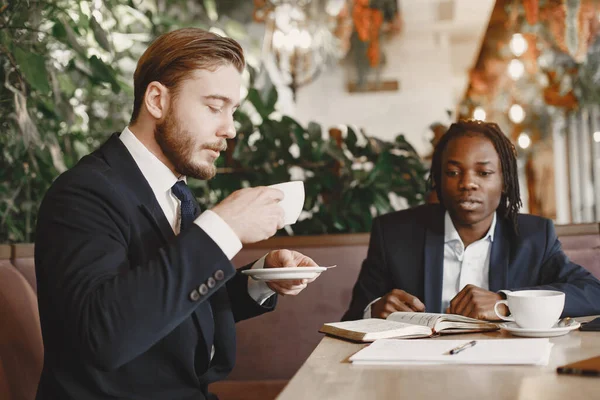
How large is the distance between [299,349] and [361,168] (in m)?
0.88

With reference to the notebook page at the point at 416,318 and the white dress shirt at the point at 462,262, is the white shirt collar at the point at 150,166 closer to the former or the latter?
the notebook page at the point at 416,318

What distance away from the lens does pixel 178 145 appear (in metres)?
1.47

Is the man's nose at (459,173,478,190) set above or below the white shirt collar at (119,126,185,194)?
below

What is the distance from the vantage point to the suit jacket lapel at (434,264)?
2.12 meters

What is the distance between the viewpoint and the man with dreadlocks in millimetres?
2117

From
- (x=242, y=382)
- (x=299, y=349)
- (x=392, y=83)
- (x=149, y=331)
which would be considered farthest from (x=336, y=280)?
(x=392, y=83)

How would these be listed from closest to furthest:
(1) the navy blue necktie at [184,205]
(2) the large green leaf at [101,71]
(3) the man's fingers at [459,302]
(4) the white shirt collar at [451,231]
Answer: (1) the navy blue necktie at [184,205], (3) the man's fingers at [459,302], (4) the white shirt collar at [451,231], (2) the large green leaf at [101,71]

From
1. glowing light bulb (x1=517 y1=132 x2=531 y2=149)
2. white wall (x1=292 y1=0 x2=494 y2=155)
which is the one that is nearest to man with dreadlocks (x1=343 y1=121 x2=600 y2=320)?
glowing light bulb (x1=517 y1=132 x2=531 y2=149)

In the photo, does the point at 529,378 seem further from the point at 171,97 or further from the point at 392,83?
the point at 392,83

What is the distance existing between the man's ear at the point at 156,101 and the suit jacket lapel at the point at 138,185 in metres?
0.10

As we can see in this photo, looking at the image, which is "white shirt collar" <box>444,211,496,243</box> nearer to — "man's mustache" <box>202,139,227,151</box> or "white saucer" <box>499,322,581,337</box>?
"white saucer" <box>499,322,581,337</box>

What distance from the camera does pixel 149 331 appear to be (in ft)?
3.79

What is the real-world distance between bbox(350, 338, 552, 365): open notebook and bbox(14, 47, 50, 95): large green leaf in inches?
55.6

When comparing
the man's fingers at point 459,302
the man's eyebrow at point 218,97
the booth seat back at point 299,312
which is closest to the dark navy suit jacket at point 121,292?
the man's eyebrow at point 218,97
